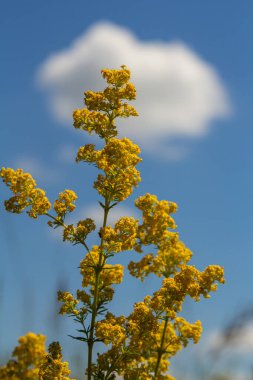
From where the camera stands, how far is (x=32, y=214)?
11016mm

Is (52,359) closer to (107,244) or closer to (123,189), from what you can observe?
(107,244)

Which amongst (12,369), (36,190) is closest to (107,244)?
(36,190)

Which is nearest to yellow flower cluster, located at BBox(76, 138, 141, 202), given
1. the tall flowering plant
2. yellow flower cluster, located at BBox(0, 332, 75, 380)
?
the tall flowering plant

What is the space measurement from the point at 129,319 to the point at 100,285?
94cm

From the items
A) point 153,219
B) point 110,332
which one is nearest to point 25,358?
point 110,332

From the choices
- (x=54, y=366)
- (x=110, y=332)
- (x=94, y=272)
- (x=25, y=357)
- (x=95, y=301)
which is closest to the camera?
A: (x=25, y=357)

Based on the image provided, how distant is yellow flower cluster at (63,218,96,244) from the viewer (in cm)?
1091

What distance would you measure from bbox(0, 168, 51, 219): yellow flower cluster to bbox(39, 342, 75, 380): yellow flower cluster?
2511mm

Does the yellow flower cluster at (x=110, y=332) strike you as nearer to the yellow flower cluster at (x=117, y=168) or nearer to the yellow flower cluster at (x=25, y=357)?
the yellow flower cluster at (x=117, y=168)

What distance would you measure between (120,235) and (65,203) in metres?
1.13

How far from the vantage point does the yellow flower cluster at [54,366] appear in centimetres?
909

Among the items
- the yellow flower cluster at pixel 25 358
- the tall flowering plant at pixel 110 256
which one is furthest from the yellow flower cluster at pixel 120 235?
the yellow flower cluster at pixel 25 358

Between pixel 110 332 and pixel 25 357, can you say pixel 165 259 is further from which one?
pixel 25 357

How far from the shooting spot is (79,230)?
10.9m
